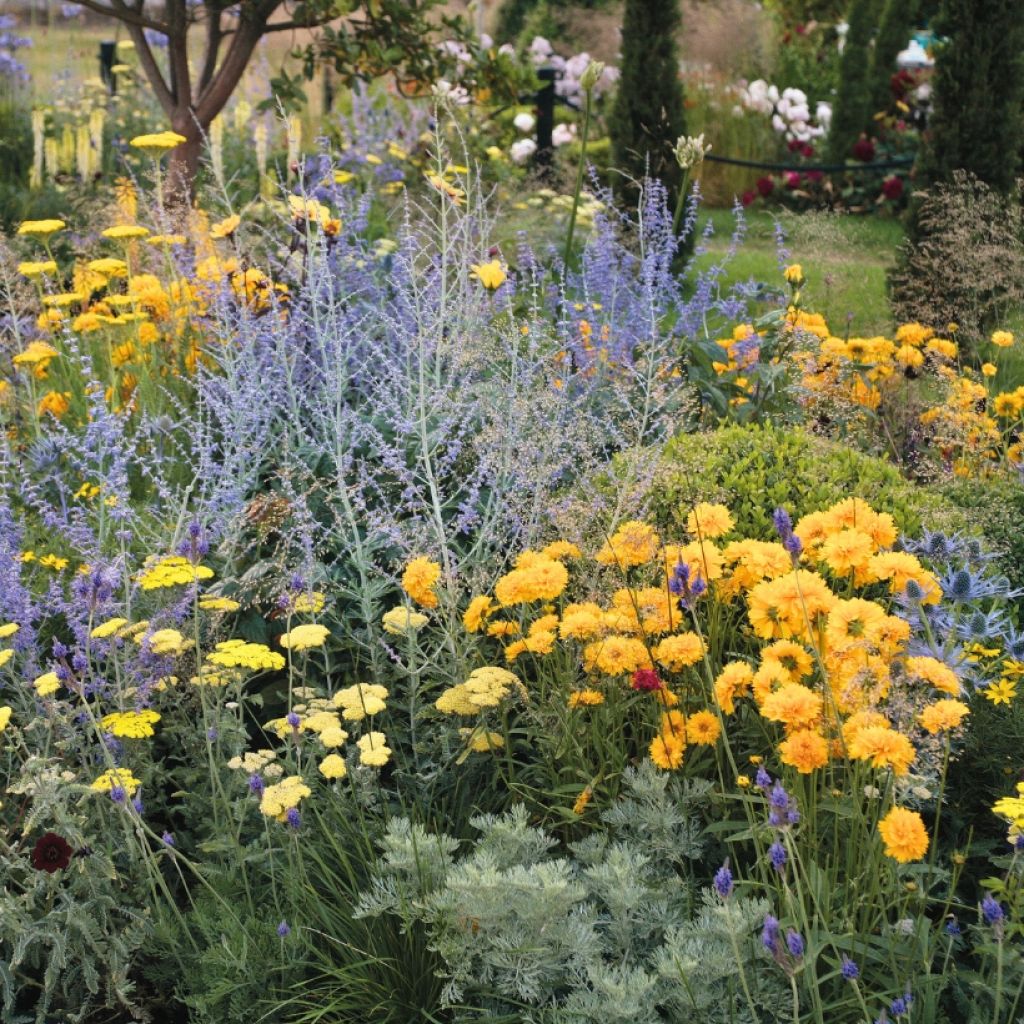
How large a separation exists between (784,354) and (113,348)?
2.50 metres

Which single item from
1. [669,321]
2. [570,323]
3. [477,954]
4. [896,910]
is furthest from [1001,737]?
[669,321]

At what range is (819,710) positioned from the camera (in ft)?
7.00

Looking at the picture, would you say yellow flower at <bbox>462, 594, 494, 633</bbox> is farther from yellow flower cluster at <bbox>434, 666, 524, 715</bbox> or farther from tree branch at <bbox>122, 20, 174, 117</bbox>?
tree branch at <bbox>122, 20, 174, 117</bbox>

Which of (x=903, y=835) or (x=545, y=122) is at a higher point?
(x=545, y=122)

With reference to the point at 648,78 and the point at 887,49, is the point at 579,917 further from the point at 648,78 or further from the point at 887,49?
the point at 887,49

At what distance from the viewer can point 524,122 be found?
1094 cm

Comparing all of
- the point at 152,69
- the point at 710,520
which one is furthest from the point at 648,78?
the point at 710,520

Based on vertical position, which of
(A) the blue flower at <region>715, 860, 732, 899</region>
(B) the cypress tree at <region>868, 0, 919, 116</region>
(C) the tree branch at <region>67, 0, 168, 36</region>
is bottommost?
(A) the blue flower at <region>715, 860, 732, 899</region>

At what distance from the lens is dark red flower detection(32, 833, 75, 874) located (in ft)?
7.72

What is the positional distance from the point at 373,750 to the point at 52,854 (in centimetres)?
61

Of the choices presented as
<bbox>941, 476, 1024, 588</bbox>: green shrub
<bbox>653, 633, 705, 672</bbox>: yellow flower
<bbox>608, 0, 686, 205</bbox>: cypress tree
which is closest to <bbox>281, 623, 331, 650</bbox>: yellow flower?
<bbox>653, 633, 705, 672</bbox>: yellow flower

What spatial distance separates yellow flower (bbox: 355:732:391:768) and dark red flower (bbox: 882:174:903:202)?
→ 1043 centimetres

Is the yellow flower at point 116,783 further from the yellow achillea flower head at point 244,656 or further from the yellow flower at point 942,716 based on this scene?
the yellow flower at point 942,716

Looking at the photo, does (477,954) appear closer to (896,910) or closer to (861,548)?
(896,910)
